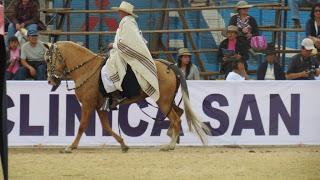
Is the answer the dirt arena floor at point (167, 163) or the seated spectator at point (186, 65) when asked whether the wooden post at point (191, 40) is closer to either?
the seated spectator at point (186, 65)

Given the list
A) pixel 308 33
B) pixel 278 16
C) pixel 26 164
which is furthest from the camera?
pixel 278 16

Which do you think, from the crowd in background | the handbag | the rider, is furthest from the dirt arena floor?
the handbag

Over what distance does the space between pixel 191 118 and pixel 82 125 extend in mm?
1819

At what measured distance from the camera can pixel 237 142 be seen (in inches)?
604

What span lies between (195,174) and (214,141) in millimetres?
4113

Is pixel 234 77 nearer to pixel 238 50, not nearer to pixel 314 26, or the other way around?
pixel 238 50

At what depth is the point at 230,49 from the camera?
1750 cm

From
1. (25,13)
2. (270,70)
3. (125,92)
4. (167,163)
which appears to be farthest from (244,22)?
(167,163)

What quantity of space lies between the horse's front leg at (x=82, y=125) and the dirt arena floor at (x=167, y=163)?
17cm

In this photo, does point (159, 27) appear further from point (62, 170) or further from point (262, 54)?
point (62, 170)

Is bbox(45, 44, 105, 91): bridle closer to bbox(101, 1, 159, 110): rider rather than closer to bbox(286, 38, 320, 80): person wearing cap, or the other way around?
bbox(101, 1, 159, 110): rider

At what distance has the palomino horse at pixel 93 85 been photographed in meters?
14.5

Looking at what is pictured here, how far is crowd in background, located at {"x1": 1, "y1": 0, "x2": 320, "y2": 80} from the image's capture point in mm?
16656

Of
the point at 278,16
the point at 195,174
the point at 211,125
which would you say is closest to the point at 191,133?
the point at 211,125
